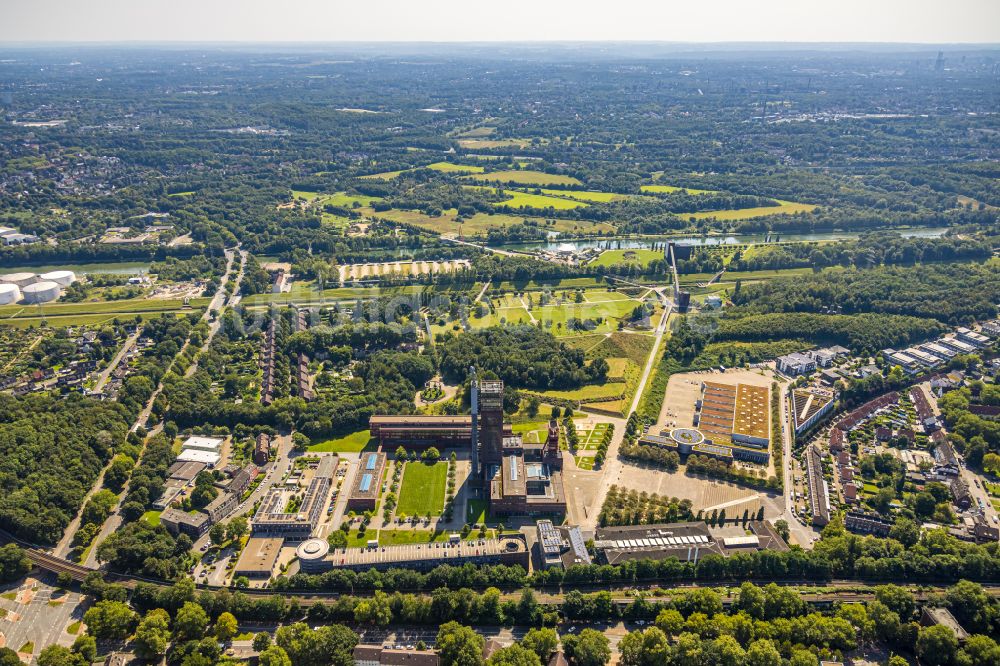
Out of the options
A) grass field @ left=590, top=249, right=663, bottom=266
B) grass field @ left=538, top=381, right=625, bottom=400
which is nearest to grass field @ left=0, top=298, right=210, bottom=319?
grass field @ left=538, top=381, right=625, bottom=400

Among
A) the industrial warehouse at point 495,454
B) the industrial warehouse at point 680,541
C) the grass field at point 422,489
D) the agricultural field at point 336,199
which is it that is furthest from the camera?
the agricultural field at point 336,199

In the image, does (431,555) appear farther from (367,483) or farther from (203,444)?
(203,444)

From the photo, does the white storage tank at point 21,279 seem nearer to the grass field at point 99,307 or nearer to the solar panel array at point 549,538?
the grass field at point 99,307

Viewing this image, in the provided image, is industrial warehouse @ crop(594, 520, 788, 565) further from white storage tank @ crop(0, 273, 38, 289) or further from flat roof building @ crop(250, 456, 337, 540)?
white storage tank @ crop(0, 273, 38, 289)

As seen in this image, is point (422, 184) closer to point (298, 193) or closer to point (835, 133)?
point (298, 193)

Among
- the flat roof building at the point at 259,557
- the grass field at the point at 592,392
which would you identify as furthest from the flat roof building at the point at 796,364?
the flat roof building at the point at 259,557

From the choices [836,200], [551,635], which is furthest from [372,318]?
[836,200]

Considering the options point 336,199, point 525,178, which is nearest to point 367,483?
point 336,199
